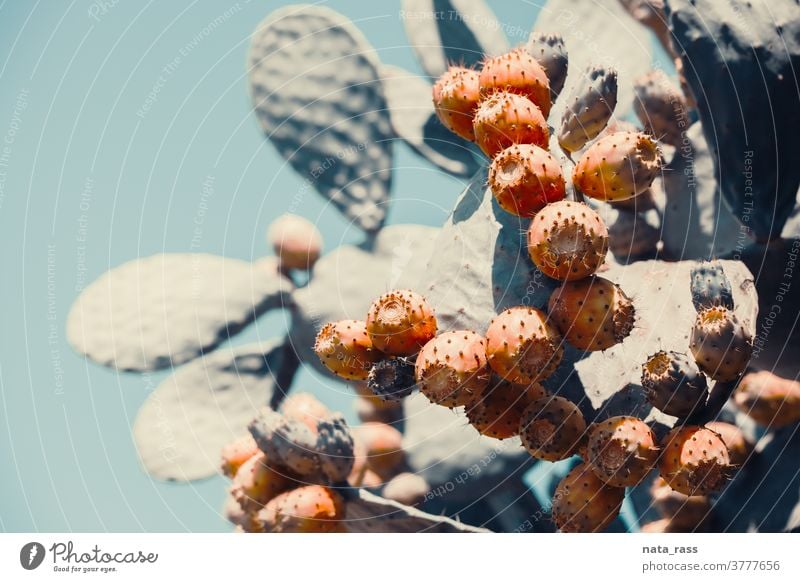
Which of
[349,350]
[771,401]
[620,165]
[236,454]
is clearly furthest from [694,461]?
[236,454]

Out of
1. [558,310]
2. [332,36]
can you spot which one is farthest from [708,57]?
[332,36]

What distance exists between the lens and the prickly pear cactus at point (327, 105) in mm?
4555

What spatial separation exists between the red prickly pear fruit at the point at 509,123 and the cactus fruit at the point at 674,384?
0.72 m

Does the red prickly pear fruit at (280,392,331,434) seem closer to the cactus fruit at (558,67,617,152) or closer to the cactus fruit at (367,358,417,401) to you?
the cactus fruit at (367,358,417,401)

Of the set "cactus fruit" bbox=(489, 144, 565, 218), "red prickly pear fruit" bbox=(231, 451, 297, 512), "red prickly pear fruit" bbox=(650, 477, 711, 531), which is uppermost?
"cactus fruit" bbox=(489, 144, 565, 218)

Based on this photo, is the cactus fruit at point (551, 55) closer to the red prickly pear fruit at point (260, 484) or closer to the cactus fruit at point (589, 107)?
the cactus fruit at point (589, 107)

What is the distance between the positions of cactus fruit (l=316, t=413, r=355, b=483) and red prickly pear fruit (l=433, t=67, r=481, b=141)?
0.99 meters

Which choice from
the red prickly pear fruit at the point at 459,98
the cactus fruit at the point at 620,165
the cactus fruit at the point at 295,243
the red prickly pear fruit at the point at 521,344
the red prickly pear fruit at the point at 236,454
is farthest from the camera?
the cactus fruit at the point at 295,243

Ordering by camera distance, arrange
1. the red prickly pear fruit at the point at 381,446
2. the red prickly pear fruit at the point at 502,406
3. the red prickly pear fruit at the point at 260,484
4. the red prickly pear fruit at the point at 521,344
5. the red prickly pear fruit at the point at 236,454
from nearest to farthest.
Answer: the red prickly pear fruit at the point at 521,344 → the red prickly pear fruit at the point at 502,406 → the red prickly pear fruit at the point at 260,484 → the red prickly pear fruit at the point at 236,454 → the red prickly pear fruit at the point at 381,446

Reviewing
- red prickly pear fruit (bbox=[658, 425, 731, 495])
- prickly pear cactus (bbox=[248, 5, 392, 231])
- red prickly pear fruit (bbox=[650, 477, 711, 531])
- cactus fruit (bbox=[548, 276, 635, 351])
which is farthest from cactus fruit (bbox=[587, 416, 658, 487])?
prickly pear cactus (bbox=[248, 5, 392, 231])

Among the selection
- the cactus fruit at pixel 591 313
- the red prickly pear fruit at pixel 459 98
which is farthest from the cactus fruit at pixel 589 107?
the cactus fruit at pixel 591 313

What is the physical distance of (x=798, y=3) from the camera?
11.3ft

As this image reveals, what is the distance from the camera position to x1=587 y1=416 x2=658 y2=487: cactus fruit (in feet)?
10.2
